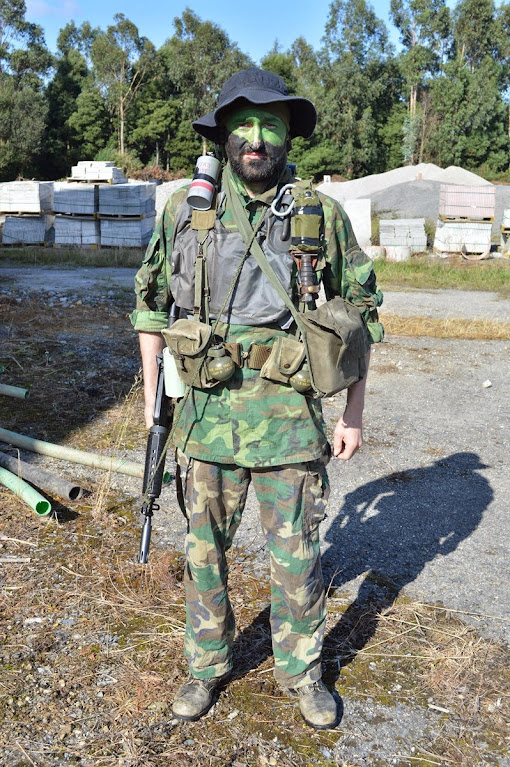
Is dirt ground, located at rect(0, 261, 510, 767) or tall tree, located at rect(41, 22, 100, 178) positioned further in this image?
tall tree, located at rect(41, 22, 100, 178)

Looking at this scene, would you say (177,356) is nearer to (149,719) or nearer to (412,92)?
(149,719)

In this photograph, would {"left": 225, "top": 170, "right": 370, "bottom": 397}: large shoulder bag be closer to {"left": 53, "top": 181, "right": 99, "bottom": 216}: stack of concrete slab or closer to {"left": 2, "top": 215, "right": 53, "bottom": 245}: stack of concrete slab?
{"left": 53, "top": 181, "right": 99, "bottom": 216}: stack of concrete slab

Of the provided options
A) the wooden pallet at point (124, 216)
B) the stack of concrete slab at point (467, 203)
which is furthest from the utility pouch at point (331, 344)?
the stack of concrete slab at point (467, 203)

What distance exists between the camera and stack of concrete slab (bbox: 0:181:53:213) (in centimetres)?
1580

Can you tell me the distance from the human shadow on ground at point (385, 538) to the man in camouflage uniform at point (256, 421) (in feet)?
0.95

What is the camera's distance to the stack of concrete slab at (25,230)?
639 inches

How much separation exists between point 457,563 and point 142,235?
1344 centimetres

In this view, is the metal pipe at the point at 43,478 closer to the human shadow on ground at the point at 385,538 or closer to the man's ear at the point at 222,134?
the human shadow on ground at the point at 385,538

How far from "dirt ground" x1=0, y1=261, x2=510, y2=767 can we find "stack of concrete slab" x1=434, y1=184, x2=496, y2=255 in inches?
424

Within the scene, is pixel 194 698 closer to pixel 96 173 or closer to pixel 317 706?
pixel 317 706

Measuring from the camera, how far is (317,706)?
7.84 feet

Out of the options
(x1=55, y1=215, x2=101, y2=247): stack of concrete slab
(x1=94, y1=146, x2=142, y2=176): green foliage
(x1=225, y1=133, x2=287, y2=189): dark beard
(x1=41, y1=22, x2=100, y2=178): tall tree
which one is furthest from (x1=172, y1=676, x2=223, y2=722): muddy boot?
(x1=41, y1=22, x2=100, y2=178): tall tree

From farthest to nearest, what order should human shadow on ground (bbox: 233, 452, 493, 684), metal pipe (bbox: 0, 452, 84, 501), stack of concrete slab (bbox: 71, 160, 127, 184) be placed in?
stack of concrete slab (bbox: 71, 160, 127, 184) → metal pipe (bbox: 0, 452, 84, 501) → human shadow on ground (bbox: 233, 452, 493, 684)

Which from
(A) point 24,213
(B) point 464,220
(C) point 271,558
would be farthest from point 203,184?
(A) point 24,213
